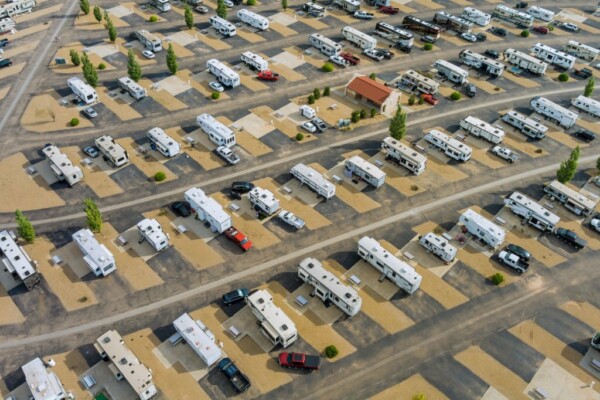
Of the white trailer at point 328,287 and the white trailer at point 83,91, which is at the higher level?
the white trailer at point 83,91

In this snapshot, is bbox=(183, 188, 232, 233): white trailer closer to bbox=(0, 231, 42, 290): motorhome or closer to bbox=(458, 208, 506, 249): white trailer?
bbox=(0, 231, 42, 290): motorhome

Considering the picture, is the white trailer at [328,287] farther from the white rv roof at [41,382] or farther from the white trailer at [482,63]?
the white trailer at [482,63]

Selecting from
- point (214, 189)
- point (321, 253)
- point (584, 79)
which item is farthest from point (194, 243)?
point (584, 79)

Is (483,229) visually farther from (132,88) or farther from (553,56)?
(132,88)

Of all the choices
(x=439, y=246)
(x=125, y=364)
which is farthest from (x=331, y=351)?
(x=125, y=364)

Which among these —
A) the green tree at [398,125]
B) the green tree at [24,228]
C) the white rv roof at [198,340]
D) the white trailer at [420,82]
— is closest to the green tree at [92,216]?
the green tree at [24,228]

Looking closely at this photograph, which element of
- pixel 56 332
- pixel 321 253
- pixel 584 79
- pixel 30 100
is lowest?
pixel 56 332

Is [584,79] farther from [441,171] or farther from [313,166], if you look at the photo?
[313,166]
